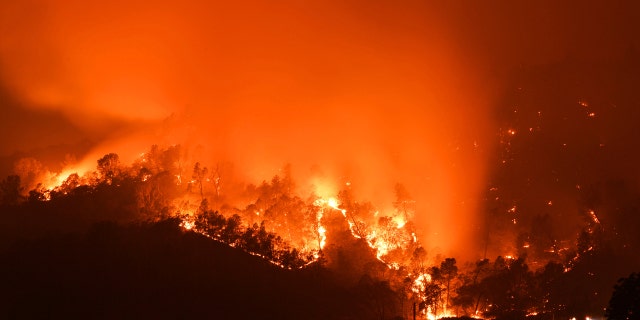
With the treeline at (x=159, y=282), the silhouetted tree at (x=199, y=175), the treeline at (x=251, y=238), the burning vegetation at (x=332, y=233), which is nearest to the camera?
the burning vegetation at (x=332, y=233)

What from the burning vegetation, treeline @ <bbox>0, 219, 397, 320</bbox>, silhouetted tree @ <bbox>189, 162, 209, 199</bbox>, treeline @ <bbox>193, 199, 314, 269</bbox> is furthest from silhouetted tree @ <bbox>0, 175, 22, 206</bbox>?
treeline @ <bbox>193, 199, 314, 269</bbox>

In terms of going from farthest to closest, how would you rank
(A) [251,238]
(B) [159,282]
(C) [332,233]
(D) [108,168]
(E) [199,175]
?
(E) [199,175] → (D) [108,168] → (C) [332,233] → (A) [251,238] → (B) [159,282]

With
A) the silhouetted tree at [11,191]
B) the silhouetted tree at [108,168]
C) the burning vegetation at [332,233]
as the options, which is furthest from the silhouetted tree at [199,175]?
the silhouetted tree at [11,191]

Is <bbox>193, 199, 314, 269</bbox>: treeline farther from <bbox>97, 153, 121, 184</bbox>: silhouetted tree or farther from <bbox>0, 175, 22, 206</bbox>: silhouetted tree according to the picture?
<bbox>0, 175, 22, 206</bbox>: silhouetted tree

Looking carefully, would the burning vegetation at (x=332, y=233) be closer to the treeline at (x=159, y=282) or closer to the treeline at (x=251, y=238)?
the treeline at (x=251, y=238)

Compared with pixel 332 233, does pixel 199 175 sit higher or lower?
higher

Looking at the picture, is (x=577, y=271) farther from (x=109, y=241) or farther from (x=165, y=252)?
(x=109, y=241)

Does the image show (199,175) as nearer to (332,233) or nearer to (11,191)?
(332,233)

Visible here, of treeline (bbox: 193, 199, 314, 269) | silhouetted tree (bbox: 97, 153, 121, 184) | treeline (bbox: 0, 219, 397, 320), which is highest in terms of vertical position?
silhouetted tree (bbox: 97, 153, 121, 184)

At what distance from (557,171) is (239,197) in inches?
2271

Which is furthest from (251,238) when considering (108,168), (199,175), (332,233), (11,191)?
(11,191)

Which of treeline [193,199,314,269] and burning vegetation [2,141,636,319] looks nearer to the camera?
burning vegetation [2,141,636,319]

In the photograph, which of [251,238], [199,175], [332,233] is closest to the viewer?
[251,238]

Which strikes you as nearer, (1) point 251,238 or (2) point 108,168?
(1) point 251,238
